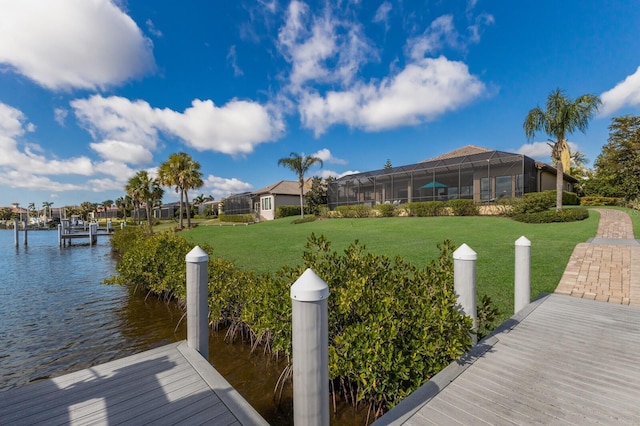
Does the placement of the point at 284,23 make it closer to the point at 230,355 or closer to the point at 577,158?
the point at 230,355

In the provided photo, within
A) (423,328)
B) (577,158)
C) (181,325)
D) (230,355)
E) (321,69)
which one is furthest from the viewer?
(577,158)

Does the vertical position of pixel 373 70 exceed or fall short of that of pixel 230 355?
it exceeds it

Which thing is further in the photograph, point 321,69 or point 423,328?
point 321,69

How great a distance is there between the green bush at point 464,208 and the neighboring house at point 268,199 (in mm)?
21133

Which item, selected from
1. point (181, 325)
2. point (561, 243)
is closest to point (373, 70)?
point (561, 243)

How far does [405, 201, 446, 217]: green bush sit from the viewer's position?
21.2 meters

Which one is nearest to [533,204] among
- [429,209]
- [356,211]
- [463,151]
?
[429,209]

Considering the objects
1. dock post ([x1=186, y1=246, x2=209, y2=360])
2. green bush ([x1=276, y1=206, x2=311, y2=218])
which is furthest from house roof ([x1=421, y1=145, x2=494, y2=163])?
dock post ([x1=186, y1=246, x2=209, y2=360])

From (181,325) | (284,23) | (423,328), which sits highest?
(284,23)

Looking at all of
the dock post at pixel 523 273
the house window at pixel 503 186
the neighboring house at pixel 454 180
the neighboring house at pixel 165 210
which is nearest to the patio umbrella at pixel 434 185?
the neighboring house at pixel 454 180

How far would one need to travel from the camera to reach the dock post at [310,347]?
1.70 m

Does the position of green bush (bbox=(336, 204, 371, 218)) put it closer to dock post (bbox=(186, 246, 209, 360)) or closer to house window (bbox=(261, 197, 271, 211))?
house window (bbox=(261, 197, 271, 211))

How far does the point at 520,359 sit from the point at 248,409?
2.74 metres

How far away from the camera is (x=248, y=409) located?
2330 mm
